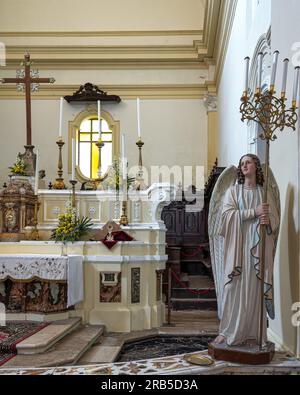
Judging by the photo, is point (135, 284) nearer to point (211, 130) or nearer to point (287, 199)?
point (287, 199)

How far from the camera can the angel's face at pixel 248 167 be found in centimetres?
450

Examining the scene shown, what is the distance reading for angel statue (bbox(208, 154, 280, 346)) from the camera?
434 centimetres

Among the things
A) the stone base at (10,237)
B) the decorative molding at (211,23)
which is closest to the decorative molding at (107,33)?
the decorative molding at (211,23)

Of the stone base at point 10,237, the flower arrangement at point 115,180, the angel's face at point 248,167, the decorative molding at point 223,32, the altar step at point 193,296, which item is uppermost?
the decorative molding at point 223,32

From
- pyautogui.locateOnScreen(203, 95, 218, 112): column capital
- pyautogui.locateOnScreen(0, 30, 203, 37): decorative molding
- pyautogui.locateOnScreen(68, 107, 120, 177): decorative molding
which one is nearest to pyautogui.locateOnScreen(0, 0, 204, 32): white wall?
pyautogui.locateOnScreen(0, 30, 203, 37): decorative molding

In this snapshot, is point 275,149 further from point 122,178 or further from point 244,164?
point 122,178

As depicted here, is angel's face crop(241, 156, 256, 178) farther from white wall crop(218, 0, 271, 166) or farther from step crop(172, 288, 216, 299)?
step crop(172, 288, 216, 299)

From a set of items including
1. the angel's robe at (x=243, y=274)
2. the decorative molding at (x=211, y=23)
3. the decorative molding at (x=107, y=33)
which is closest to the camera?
the angel's robe at (x=243, y=274)

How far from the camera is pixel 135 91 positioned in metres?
14.5

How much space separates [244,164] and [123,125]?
10239 mm

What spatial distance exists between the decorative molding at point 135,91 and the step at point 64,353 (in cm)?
916

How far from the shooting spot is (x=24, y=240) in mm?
7723

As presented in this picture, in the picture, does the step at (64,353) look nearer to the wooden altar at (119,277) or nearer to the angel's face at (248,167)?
the wooden altar at (119,277)
